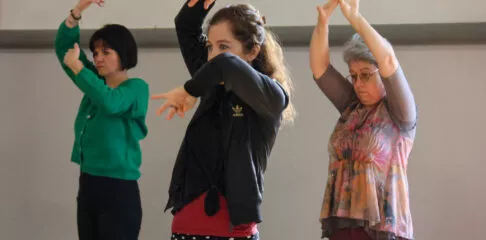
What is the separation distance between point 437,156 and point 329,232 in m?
0.79

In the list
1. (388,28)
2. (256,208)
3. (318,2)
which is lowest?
(256,208)

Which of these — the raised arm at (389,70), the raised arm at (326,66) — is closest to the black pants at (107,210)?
the raised arm at (326,66)

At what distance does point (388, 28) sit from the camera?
192cm

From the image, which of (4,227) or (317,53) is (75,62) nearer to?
(317,53)

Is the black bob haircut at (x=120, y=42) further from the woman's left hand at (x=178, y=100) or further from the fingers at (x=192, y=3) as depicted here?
the woman's left hand at (x=178, y=100)

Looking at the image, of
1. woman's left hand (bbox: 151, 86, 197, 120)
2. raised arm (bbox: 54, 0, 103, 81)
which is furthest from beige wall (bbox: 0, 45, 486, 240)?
woman's left hand (bbox: 151, 86, 197, 120)

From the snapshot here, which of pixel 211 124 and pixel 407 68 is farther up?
pixel 407 68

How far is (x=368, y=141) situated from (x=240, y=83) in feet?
1.28

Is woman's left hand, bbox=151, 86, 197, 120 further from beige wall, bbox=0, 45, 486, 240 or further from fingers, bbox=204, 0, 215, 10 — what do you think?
beige wall, bbox=0, 45, 486, 240

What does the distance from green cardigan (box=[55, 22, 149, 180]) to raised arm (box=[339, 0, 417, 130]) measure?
2.21ft

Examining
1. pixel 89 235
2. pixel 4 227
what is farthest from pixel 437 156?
pixel 4 227

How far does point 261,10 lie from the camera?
6.66ft

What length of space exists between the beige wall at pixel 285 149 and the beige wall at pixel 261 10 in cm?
11

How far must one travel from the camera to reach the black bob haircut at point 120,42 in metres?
1.63
